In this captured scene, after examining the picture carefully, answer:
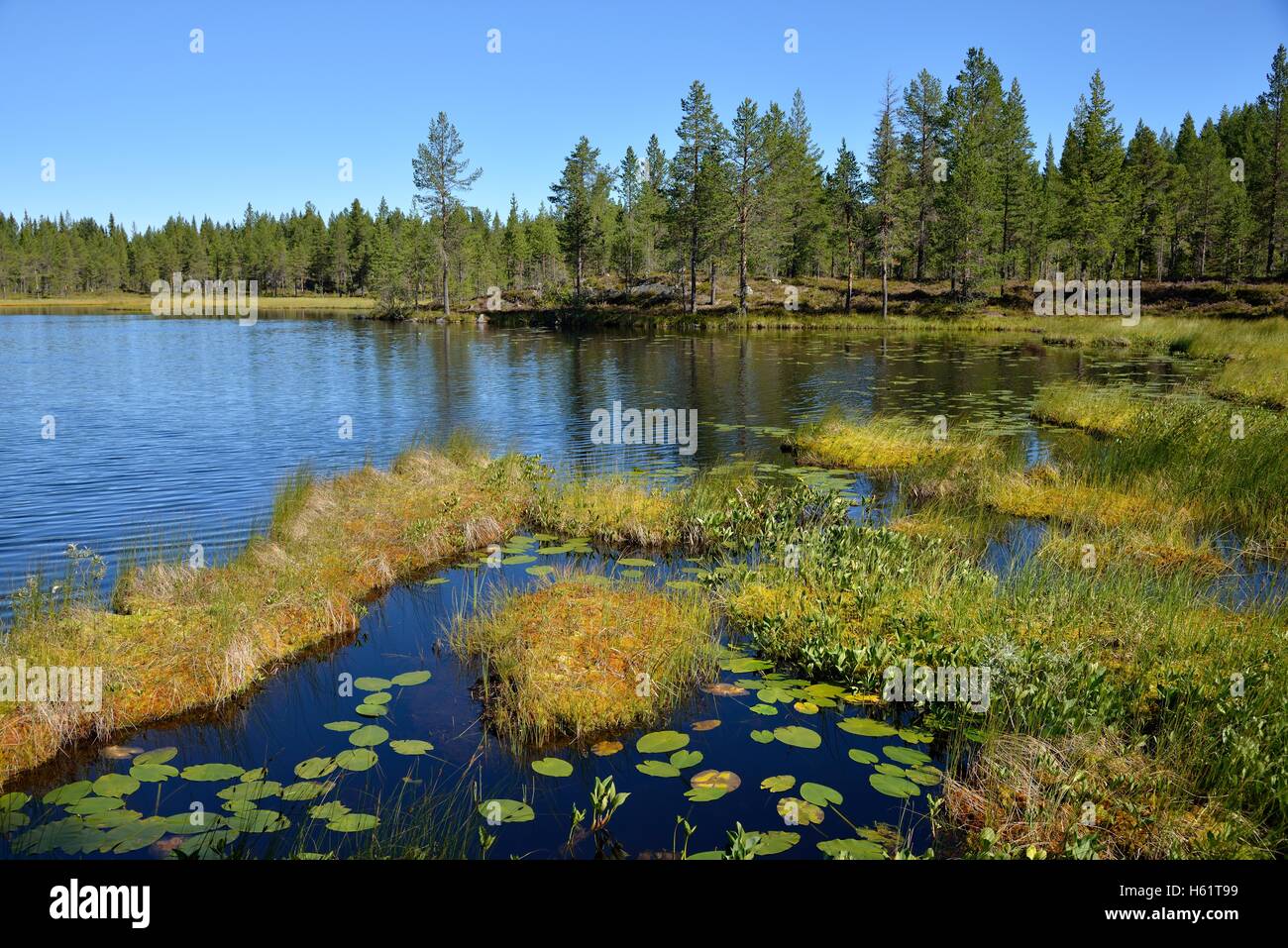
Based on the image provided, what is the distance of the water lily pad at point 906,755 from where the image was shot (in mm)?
7199

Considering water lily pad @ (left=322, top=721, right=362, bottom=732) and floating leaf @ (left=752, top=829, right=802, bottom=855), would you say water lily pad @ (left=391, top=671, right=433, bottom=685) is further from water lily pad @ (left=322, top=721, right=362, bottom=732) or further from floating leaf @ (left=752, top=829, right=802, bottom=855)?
floating leaf @ (left=752, top=829, right=802, bottom=855)

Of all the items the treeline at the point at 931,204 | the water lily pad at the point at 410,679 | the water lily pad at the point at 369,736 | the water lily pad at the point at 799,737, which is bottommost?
the water lily pad at the point at 799,737

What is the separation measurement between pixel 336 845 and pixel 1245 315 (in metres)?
68.0

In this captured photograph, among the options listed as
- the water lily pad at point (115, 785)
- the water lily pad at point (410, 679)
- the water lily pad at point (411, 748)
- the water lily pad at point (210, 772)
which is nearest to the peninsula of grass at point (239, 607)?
the water lily pad at point (115, 785)

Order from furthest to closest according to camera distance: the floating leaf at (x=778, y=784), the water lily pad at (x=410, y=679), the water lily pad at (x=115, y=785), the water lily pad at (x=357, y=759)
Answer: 1. the water lily pad at (x=410, y=679)
2. the water lily pad at (x=357, y=759)
3. the floating leaf at (x=778, y=784)
4. the water lily pad at (x=115, y=785)

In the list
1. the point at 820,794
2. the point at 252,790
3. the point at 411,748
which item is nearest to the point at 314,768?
the point at 252,790

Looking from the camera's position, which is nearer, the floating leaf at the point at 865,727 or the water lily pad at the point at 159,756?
the water lily pad at the point at 159,756

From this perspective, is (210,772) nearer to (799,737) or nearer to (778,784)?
(778,784)

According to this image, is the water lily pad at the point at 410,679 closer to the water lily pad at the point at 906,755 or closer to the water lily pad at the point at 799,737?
the water lily pad at the point at 799,737

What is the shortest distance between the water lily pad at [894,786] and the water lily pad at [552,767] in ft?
8.89

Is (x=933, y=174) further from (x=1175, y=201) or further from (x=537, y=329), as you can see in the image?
(x=537, y=329)

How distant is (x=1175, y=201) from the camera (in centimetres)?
7825

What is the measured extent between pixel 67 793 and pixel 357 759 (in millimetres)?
2297
